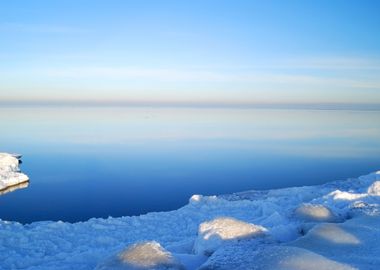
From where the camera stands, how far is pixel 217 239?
10.1 m

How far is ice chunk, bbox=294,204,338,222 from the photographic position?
41.2 ft

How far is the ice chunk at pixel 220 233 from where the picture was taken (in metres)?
10.0

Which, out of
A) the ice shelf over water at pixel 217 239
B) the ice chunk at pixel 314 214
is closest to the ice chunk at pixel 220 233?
the ice shelf over water at pixel 217 239

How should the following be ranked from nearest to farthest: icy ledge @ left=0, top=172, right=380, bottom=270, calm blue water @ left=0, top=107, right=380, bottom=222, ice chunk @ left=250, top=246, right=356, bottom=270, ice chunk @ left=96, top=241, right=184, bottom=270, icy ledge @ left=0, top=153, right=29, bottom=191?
ice chunk @ left=250, top=246, right=356, bottom=270 < icy ledge @ left=0, top=172, right=380, bottom=270 < ice chunk @ left=96, top=241, right=184, bottom=270 < calm blue water @ left=0, top=107, right=380, bottom=222 < icy ledge @ left=0, top=153, right=29, bottom=191

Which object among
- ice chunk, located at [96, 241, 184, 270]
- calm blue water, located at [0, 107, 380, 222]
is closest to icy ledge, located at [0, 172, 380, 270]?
ice chunk, located at [96, 241, 184, 270]

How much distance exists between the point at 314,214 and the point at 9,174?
760 inches

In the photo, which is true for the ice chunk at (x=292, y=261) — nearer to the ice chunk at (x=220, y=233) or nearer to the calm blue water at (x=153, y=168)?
the ice chunk at (x=220, y=233)

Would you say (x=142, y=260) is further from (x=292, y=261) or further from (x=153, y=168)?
(x=153, y=168)

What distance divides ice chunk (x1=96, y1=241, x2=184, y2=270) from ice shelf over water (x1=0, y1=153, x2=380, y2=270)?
0.02m

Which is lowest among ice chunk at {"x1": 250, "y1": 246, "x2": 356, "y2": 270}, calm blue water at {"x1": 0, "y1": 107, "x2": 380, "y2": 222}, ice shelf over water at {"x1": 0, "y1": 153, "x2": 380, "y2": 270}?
calm blue water at {"x1": 0, "y1": 107, "x2": 380, "y2": 222}

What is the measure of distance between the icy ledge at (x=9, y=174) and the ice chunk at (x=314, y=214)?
54.8ft

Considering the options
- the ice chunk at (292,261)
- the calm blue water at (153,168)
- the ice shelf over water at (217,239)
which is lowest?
the calm blue water at (153,168)

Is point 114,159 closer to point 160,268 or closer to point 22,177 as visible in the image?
point 22,177

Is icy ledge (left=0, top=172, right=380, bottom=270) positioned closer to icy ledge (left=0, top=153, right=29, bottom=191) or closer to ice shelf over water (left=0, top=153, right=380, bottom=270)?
ice shelf over water (left=0, top=153, right=380, bottom=270)
